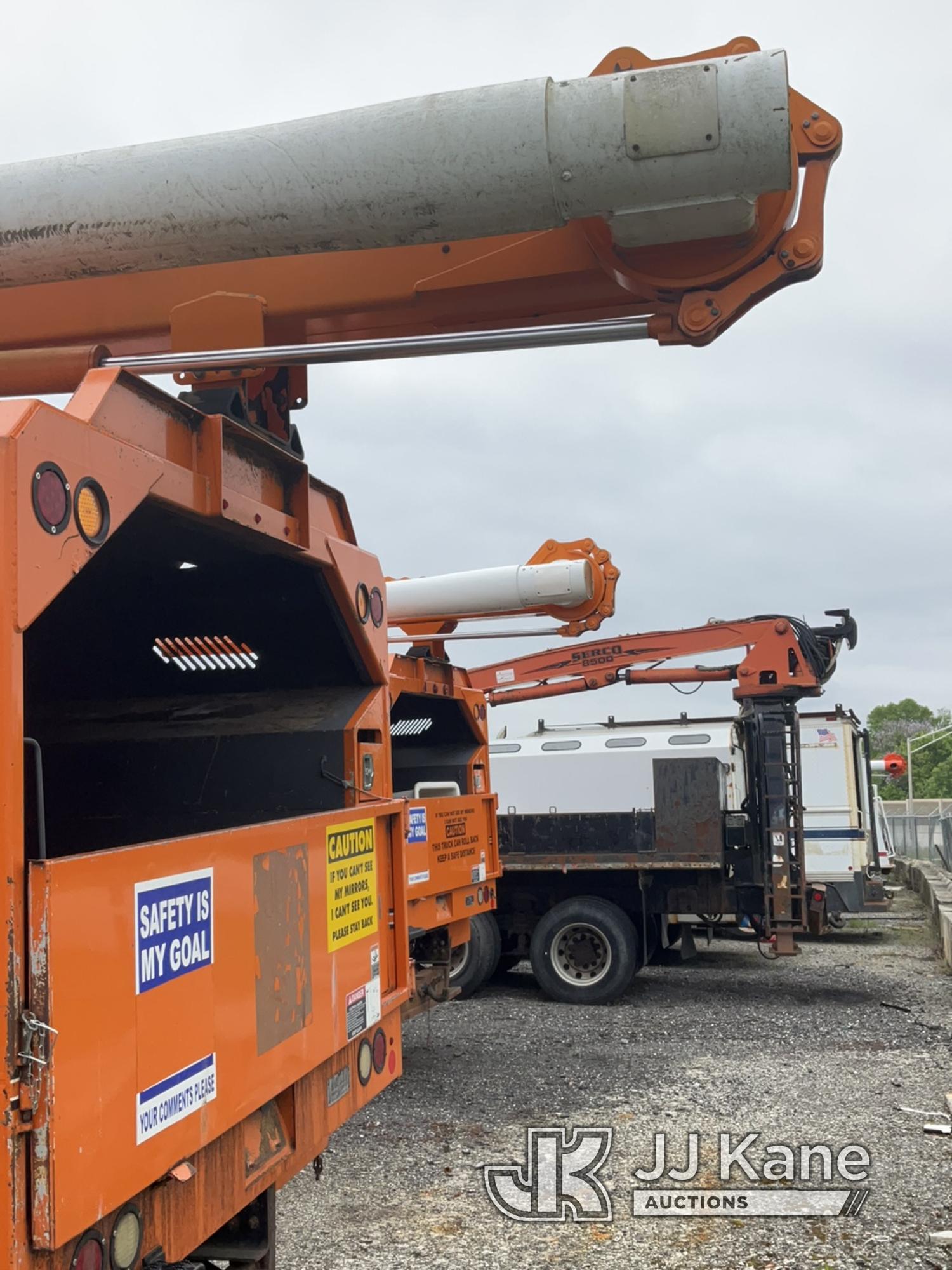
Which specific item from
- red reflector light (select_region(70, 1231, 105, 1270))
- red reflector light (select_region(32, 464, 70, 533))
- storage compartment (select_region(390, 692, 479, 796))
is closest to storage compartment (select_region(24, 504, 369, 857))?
red reflector light (select_region(32, 464, 70, 533))

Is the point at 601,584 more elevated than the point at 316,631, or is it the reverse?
the point at 601,584

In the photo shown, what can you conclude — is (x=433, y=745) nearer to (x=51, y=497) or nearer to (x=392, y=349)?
(x=392, y=349)

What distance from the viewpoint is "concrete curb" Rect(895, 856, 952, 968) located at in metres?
12.9

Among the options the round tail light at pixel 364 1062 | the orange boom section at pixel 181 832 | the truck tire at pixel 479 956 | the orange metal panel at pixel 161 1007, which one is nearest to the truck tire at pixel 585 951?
the truck tire at pixel 479 956

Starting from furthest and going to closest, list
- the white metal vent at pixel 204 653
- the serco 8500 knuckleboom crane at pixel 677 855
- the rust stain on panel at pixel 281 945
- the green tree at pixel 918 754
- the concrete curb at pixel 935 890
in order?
1. the green tree at pixel 918 754
2. the concrete curb at pixel 935 890
3. the serco 8500 knuckleboom crane at pixel 677 855
4. the white metal vent at pixel 204 653
5. the rust stain on panel at pixel 281 945

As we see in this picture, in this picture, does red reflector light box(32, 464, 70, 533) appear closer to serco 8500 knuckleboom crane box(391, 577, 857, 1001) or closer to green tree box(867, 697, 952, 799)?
serco 8500 knuckleboom crane box(391, 577, 857, 1001)

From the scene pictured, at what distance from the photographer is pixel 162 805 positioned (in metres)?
3.88

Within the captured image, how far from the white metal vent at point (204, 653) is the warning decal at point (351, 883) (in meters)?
0.82

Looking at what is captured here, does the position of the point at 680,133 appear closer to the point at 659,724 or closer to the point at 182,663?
the point at 182,663

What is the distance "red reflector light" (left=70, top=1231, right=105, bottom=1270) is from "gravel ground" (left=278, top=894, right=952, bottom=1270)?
10.4ft

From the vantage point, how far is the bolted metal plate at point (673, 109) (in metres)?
2.69

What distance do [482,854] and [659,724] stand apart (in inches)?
202

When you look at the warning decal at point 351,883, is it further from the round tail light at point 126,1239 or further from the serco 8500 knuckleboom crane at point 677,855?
the serco 8500 knuckleboom crane at point 677,855

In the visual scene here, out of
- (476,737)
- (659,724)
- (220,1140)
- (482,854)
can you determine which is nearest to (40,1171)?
(220,1140)
